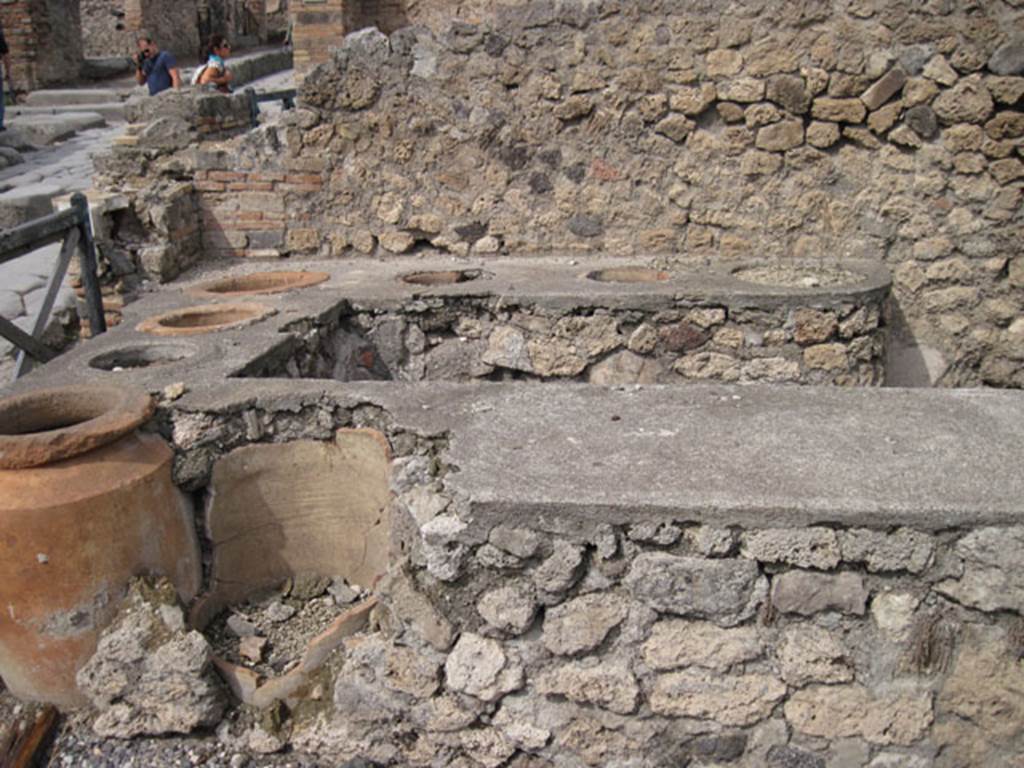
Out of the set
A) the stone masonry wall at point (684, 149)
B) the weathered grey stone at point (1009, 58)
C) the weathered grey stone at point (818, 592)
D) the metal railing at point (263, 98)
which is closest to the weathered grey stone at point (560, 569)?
the weathered grey stone at point (818, 592)

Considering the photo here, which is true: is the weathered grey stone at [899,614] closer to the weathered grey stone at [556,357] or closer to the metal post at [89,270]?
the weathered grey stone at [556,357]

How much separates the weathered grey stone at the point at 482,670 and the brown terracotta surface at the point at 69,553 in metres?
1.02

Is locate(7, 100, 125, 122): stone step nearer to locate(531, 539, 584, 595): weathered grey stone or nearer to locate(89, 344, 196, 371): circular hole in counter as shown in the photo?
locate(89, 344, 196, 371): circular hole in counter

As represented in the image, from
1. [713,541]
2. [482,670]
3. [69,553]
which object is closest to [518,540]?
[482,670]

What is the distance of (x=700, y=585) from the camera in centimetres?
224

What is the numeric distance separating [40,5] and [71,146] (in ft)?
11.4

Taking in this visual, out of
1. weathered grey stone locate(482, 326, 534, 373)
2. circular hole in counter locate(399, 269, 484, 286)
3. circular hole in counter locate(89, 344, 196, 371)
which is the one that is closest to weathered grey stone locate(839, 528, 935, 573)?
weathered grey stone locate(482, 326, 534, 373)

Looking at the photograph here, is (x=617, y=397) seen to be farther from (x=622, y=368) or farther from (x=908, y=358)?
(x=908, y=358)

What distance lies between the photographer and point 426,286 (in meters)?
4.84

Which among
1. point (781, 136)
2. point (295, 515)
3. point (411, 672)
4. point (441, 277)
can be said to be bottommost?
point (411, 672)

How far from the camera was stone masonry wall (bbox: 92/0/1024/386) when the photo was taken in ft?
16.6

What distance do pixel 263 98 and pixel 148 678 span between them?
703 centimetres

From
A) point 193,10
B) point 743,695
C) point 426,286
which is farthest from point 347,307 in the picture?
point 193,10

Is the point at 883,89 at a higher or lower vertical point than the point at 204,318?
higher
